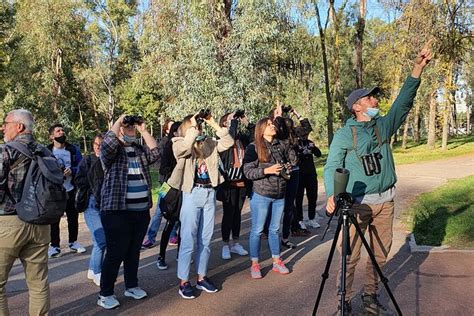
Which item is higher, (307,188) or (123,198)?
(123,198)

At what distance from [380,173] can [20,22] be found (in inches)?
1521

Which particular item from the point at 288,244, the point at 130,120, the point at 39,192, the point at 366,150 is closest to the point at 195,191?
the point at 130,120

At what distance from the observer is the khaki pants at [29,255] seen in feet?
12.3

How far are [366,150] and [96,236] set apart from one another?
135 inches

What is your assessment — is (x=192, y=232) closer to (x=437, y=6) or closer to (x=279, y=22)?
(x=279, y=22)

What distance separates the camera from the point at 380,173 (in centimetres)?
428

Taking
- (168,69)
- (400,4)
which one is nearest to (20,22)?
(168,69)

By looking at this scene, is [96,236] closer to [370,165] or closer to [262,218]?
[262,218]

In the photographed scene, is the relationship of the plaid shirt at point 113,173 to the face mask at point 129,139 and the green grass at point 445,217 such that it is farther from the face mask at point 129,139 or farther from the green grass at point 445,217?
the green grass at point 445,217

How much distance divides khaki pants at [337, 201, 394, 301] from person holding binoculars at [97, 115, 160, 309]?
221 centimetres

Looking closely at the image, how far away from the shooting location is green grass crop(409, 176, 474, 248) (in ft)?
22.9

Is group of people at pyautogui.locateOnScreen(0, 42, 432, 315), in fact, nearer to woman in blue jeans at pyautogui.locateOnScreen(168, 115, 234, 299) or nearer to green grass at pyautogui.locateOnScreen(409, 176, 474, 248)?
woman in blue jeans at pyautogui.locateOnScreen(168, 115, 234, 299)

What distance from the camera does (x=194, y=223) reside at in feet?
16.7

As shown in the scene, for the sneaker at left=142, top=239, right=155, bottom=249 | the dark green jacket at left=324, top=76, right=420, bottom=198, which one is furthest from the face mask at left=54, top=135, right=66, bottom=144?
the dark green jacket at left=324, top=76, right=420, bottom=198
